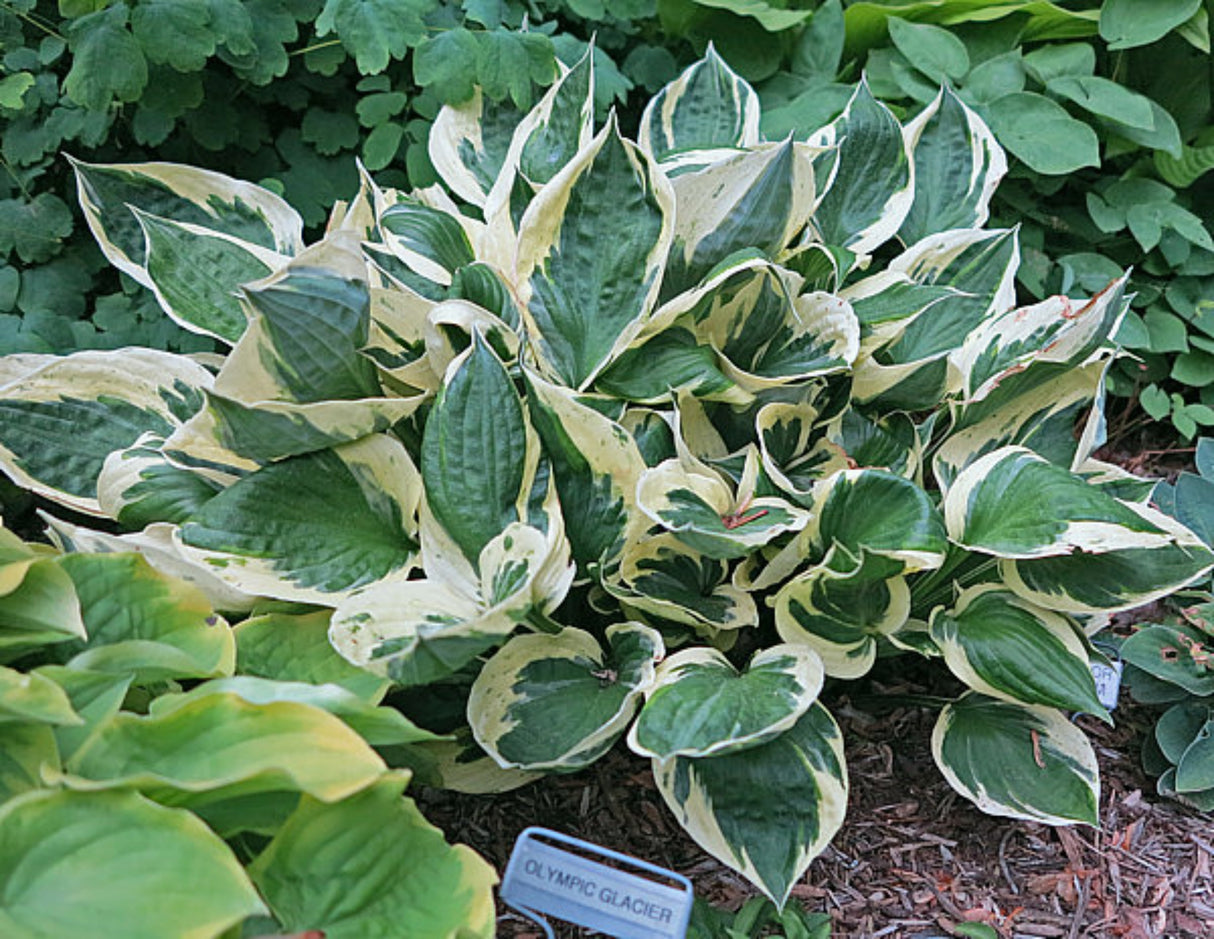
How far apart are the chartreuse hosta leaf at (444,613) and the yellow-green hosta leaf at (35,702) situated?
275 millimetres

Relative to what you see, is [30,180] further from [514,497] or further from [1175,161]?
[1175,161]

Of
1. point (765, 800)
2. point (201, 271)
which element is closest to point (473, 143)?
point (201, 271)

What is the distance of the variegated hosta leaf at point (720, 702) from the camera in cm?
115

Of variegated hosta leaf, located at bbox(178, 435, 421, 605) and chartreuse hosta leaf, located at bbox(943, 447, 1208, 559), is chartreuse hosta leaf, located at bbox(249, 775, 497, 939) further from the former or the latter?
chartreuse hosta leaf, located at bbox(943, 447, 1208, 559)

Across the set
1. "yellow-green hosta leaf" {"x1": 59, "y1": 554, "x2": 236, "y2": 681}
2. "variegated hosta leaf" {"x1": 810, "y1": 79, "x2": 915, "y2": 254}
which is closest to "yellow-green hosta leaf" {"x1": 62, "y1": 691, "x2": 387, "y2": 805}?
"yellow-green hosta leaf" {"x1": 59, "y1": 554, "x2": 236, "y2": 681}

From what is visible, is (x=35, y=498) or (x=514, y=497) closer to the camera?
(x=514, y=497)

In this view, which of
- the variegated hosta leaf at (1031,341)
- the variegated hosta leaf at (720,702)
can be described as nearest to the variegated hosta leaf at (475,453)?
the variegated hosta leaf at (720,702)

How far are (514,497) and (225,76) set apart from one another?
40.3 inches

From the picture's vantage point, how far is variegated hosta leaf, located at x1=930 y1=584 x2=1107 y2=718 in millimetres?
1329

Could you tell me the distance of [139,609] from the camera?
3.77 ft

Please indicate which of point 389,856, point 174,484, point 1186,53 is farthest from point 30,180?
point 1186,53

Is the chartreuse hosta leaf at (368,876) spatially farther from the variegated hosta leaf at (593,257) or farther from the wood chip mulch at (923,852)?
the variegated hosta leaf at (593,257)

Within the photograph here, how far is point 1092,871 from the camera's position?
1.49 meters

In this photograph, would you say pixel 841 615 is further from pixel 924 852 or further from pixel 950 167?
pixel 950 167
